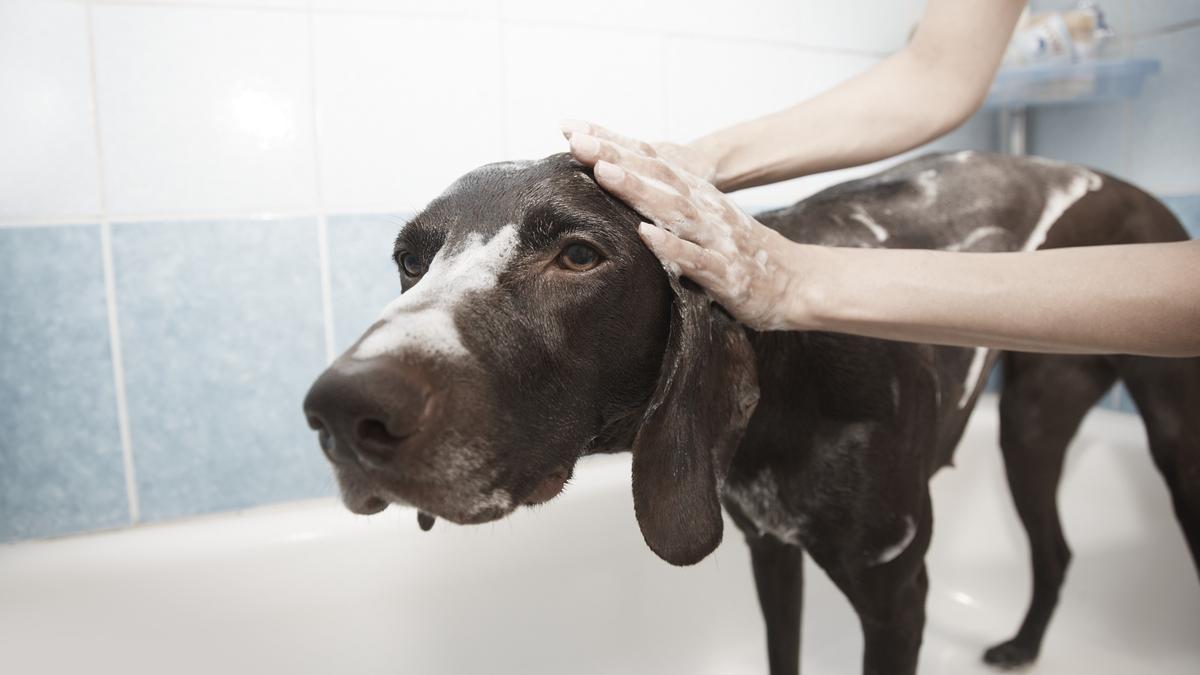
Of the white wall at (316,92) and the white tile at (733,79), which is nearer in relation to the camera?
the white wall at (316,92)

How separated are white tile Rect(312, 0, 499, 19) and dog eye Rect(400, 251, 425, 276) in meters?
1.13

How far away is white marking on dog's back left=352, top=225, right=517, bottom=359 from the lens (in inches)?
29.6

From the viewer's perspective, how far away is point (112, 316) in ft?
5.87

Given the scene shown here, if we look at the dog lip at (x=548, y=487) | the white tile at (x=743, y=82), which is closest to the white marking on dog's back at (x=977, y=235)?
the dog lip at (x=548, y=487)

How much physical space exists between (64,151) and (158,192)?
186 mm

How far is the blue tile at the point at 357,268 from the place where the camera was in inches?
76.9

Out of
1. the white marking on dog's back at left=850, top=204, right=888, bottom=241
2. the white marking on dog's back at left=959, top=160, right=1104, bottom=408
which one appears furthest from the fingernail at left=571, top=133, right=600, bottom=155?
the white marking on dog's back at left=959, top=160, right=1104, bottom=408

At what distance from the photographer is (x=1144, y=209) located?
1513 mm

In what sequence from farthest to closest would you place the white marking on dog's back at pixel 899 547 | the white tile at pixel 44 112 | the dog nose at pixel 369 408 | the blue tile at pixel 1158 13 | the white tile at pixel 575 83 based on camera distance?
the blue tile at pixel 1158 13
the white tile at pixel 575 83
the white tile at pixel 44 112
the white marking on dog's back at pixel 899 547
the dog nose at pixel 369 408

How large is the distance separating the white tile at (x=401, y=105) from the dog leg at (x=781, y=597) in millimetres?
1156

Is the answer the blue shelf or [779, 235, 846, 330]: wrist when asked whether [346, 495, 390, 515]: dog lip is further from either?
the blue shelf

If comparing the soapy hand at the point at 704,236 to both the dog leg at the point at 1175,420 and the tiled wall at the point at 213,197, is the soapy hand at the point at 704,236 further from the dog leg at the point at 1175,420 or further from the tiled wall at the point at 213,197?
the tiled wall at the point at 213,197

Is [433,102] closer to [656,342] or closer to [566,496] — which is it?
[566,496]

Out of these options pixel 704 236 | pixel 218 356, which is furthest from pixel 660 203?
pixel 218 356
